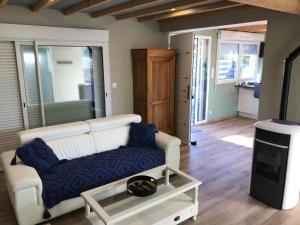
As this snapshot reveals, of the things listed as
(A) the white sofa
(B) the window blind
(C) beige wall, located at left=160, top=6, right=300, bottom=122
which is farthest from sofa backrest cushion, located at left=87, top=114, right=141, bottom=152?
(C) beige wall, located at left=160, top=6, right=300, bottom=122

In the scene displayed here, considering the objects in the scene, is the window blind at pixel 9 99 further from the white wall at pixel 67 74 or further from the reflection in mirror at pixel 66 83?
the white wall at pixel 67 74

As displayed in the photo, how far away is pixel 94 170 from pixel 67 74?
2129 millimetres

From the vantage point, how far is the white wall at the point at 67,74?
13.5 feet

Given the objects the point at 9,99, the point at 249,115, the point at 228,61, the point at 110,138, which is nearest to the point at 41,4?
the point at 9,99

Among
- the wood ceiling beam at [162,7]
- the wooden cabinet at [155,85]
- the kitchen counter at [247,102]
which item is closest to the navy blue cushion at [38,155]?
the wooden cabinet at [155,85]

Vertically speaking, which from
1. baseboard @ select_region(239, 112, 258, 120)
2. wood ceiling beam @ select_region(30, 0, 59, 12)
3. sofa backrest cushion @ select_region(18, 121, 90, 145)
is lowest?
baseboard @ select_region(239, 112, 258, 120)

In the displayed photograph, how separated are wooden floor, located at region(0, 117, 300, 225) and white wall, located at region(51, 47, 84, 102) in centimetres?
161

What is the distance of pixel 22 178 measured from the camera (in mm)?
2320

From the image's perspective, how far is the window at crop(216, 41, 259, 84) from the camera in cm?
637

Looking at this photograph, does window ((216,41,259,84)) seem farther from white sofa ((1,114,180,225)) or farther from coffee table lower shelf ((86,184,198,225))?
coffee table lower shelf ((86,184,198,225))

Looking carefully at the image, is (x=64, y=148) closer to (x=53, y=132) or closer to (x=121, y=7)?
(x=53, y=132)

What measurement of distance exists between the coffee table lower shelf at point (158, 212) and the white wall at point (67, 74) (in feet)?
8.06

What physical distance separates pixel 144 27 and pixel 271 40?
2.47 metres

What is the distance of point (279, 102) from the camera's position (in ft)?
11.0
